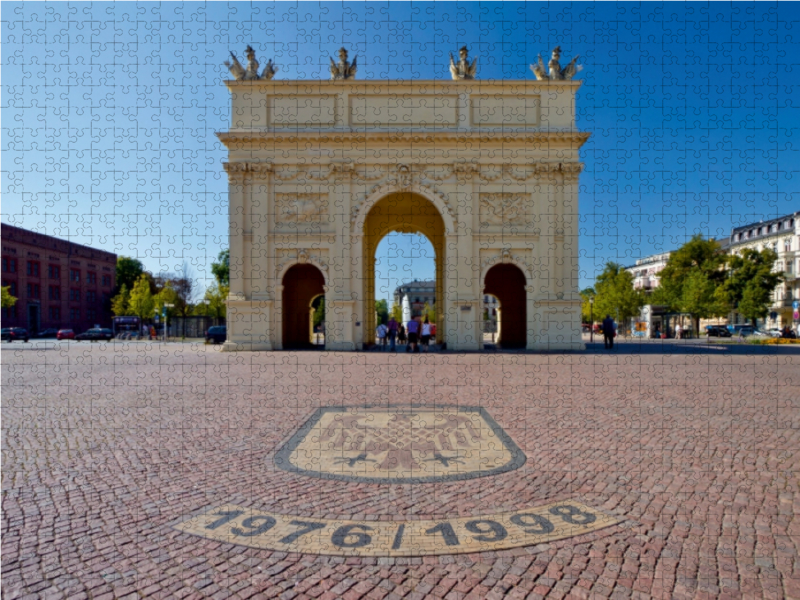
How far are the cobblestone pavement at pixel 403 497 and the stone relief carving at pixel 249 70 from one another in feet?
92.8

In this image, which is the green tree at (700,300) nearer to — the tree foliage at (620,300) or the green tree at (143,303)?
the tree foliage at (620,300)

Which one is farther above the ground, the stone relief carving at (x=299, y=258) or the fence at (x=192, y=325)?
the stone relief carving at (x=299, y=258)

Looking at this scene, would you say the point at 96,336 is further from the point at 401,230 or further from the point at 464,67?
the point at 464,67

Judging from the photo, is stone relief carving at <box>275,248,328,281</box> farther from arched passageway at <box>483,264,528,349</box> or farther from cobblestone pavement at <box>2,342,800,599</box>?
cobblestone pavement at <box>2,342,800,599</box>

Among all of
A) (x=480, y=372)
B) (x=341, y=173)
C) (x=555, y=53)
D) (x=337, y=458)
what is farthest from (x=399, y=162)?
(x=337, y=458)

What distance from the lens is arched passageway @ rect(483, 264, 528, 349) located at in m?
40.4

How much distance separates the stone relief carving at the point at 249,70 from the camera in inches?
1359

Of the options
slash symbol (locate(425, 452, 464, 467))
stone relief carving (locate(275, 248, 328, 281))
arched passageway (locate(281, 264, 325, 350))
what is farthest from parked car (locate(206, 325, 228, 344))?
slash symbol (locate(425, 452, 464, 467))

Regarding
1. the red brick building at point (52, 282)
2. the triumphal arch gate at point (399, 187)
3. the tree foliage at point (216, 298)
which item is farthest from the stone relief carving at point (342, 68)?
the tree foliage at point (216, 298)

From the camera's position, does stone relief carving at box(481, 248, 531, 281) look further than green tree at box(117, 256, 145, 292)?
No

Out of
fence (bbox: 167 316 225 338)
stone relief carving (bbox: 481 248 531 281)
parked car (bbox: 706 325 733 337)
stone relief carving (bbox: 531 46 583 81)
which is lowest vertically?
parked car (bbox: 706 325 733 337)

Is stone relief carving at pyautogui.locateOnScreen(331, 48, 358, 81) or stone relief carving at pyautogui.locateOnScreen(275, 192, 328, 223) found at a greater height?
stone relief carving at pyautogui.locateOnScreen(331, 48, 358, 81)

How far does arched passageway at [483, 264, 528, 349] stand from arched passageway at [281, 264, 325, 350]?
43.5 ft

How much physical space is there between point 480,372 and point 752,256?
2904 inches
